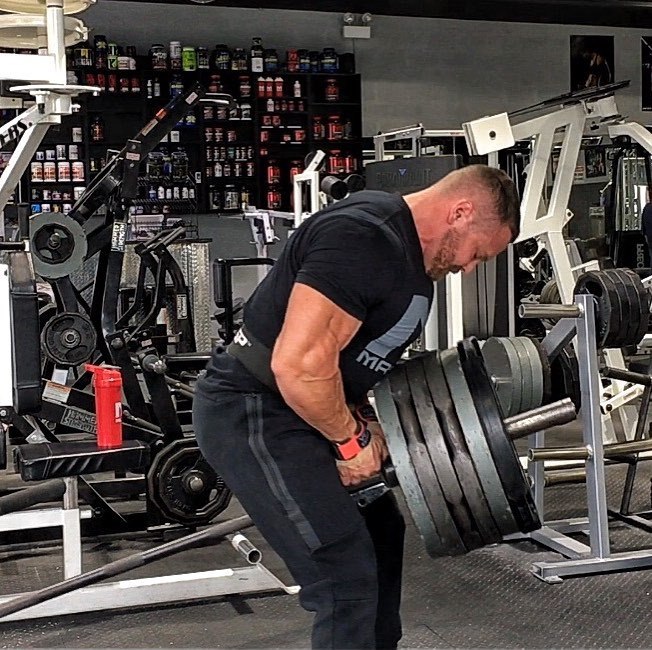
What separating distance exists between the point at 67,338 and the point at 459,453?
2.34 m

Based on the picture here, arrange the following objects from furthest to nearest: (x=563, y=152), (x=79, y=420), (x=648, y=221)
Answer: (x=648, y=221)
(x=563, y=152)
(x=79, y=420)

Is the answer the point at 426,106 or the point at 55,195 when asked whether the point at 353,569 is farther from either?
the point at 426,106

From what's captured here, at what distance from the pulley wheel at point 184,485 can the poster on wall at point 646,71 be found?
9.64 meters

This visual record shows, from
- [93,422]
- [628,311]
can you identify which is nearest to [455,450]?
[628,311]

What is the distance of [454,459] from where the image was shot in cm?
228

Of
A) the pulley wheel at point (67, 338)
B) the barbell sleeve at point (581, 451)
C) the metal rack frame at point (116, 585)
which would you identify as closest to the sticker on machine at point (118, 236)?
the pulley wheel at point (67, 338)

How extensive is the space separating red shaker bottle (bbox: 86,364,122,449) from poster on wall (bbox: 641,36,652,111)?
33.3ft

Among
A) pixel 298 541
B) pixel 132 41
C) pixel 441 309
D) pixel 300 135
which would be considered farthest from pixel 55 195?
pixel 298 541

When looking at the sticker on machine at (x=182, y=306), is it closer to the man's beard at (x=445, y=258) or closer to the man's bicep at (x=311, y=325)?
the man's beard at (x=445, y=258)

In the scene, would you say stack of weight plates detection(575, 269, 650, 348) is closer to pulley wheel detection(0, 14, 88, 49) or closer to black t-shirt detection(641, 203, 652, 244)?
pulley wheel detection(0, 14, 88, 49)

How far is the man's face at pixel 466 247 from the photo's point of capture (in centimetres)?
226

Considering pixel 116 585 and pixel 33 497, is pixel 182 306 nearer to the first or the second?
pixel 33 497

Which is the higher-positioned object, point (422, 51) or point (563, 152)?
point (422, 51)

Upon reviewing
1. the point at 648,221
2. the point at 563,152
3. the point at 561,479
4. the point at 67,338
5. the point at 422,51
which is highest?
the point at 422,51
